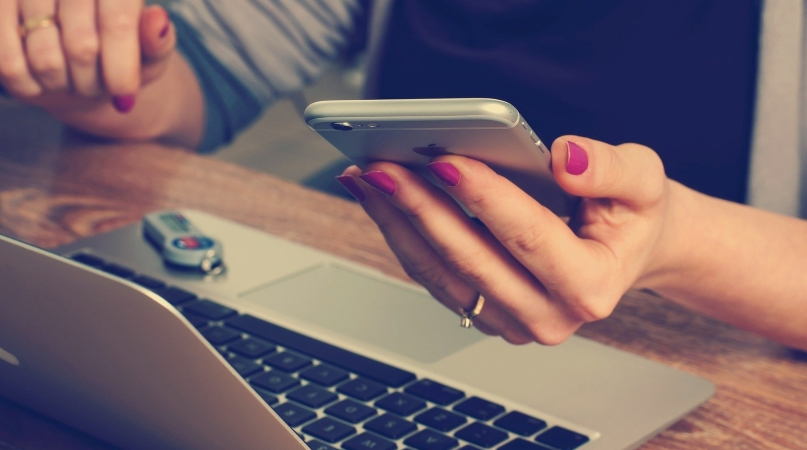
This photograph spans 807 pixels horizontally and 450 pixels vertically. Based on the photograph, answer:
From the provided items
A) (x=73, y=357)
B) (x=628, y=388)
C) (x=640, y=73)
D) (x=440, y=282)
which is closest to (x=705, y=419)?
(x=628, y=388)

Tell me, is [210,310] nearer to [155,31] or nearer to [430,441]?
[430,441]

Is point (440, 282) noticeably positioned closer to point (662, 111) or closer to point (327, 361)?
point (327, 361)

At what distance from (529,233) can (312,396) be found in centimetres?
13

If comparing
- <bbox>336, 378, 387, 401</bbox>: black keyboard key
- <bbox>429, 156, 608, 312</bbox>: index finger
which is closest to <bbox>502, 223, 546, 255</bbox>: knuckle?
<bbox>429, 156, 608, 312</bbox>: index finger

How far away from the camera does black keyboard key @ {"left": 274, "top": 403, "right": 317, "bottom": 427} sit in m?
0.41

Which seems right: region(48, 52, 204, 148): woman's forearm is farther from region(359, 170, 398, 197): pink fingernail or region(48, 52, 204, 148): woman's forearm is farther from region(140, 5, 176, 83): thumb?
region(359, 170, 398, 197): pink fingernail

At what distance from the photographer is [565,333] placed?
1.50 ft

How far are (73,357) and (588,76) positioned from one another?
0.64 metres

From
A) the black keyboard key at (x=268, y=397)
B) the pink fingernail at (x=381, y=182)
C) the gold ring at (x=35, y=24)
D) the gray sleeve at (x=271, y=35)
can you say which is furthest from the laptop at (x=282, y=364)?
the gray sleeve at (x=271, y=35)

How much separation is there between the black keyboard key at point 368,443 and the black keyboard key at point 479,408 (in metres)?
0.05

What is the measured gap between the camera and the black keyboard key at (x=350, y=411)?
412mm

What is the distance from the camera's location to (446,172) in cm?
38

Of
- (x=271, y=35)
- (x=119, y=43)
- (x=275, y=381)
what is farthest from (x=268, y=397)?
(x=271, y=35)

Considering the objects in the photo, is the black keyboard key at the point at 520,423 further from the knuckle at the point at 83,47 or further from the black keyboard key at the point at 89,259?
the knuckle at the point at 83,47
